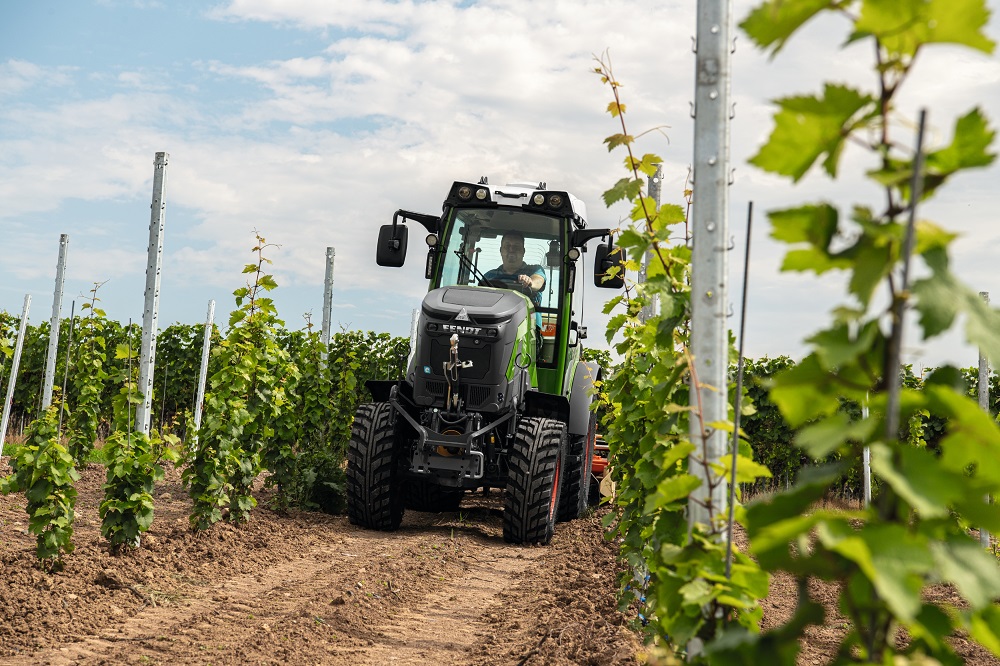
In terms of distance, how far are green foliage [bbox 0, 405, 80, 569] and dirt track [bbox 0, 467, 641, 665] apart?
6.2 inches

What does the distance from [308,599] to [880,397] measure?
4632mm

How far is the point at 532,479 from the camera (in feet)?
23.2

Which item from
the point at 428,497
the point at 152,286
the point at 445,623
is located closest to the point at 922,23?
the point at 445,623

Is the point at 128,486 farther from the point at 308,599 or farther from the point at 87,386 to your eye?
the point at 87,386

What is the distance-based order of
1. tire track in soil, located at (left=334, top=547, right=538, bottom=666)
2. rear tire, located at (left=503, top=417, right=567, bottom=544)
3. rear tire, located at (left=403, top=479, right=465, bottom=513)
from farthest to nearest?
1. rear tire, located at (left=403, top=479, right=465, bottom=513)
2. rear tire, located at (left=503, top=417, right=567, bottom=544)
3. tire track in soil, located at (left=334, top=547, right=538, bottom=666)

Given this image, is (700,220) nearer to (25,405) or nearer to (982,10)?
(982,10)

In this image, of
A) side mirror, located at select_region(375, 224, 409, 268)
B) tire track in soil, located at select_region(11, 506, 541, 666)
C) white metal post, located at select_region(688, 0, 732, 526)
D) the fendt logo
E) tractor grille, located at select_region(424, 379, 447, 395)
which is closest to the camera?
white metal post, located at select_region(688, 0, 732, 526)

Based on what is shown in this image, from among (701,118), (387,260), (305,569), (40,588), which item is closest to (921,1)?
(701,118)

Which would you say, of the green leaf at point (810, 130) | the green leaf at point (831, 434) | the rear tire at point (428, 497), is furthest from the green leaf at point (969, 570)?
the rear tire at point (428, 497)

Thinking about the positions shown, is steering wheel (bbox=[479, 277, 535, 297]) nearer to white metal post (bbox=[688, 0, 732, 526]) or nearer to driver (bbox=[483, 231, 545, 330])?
driver (bbox=[483, 231, 545, 330])

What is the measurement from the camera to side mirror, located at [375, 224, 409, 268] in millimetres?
7598

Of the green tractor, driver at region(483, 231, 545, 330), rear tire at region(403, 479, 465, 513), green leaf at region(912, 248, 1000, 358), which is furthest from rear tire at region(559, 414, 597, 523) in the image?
green leaf at region(912, 248, 1000, 358)

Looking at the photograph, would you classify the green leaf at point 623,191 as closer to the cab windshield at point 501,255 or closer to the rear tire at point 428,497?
the cab windshield at point 501,255

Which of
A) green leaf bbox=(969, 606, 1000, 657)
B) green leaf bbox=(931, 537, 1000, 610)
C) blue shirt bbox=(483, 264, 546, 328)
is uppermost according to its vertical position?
blue shirt bbox=(483, 264, 546, 328)
